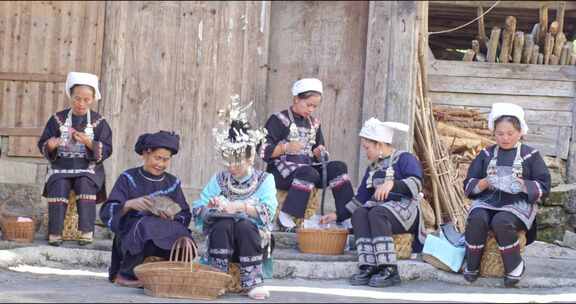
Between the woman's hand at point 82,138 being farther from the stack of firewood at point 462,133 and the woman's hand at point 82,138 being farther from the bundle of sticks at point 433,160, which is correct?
the stack of firewood at point 462,133

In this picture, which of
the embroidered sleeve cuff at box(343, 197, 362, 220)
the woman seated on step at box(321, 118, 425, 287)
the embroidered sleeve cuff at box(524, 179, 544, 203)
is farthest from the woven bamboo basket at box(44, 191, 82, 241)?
the embroidered sleeve cuff at box(524, 179, 544, 203)

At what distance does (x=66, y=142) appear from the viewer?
29.1ft

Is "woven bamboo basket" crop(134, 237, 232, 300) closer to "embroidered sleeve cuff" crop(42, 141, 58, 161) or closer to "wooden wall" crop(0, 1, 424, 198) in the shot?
"embroidered sleeve cuff" crop(42, 141, 58, 161)

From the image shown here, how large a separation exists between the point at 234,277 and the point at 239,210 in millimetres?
481

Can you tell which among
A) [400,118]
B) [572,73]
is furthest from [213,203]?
[572,73]

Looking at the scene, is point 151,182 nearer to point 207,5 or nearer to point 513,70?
point 207,5

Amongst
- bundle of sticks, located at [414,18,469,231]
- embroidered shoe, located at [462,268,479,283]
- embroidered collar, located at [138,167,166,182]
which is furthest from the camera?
bundle of sticks, located at [414,18,469,231]

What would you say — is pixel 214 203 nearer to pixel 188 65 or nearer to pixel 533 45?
pixel 188 65

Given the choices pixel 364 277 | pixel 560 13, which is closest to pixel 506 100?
pixel 560 13

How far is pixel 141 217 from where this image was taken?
292 inches

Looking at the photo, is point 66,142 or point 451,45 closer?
point 66,142

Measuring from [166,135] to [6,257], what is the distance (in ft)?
5.67

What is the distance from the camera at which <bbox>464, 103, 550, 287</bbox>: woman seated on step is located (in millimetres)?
7945

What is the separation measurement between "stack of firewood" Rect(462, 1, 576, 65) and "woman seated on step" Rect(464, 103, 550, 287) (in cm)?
363
